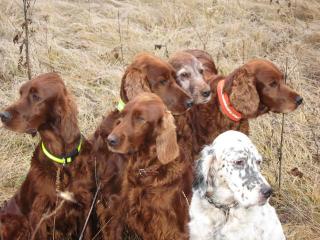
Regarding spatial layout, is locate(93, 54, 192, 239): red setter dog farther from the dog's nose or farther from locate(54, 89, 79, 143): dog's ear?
locate(54, 89, 79, 143): dog's ear

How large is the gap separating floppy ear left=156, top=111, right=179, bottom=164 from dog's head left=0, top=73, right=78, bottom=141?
1.91ft

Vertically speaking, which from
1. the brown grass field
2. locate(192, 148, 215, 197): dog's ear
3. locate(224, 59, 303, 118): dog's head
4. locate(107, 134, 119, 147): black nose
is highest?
locate(107, 134, 119, 147): black nose

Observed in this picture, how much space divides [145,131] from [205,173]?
→ 0.49m

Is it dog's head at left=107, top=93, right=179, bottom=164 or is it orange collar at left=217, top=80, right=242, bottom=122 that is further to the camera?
orange collar at left=217, top=80, right=242, bottom=122

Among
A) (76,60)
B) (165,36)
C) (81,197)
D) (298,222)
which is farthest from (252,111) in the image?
(165,36)

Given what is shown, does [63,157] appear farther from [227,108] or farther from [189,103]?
[227,108]

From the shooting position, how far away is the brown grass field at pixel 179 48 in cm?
517

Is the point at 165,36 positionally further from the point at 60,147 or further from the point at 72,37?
the point at 60,147

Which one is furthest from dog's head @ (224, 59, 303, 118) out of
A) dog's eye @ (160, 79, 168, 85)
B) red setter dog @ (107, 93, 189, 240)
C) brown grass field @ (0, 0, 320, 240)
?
red setter dog @ (107, 93, 189, 240)

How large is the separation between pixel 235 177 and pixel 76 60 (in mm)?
3990

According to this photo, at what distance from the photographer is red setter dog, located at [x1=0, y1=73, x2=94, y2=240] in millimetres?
3947

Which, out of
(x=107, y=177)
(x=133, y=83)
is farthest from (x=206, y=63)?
(x=107, y=177)

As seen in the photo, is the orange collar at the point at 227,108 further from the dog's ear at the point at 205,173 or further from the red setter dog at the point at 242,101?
the dog's ear at the point at 205,173

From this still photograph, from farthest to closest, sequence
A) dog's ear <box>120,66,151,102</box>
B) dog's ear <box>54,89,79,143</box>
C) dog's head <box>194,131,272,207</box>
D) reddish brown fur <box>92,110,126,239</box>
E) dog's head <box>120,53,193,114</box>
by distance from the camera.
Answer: dog's head <box>120,53,193,114</box>
dog's ear <box>120,66,151,102</box>
reddish brown fur <box>92,110,126,239</box>
dog's ear <box>54,89,79,143</box>
dog's head <box>194,131,272,207</box>
